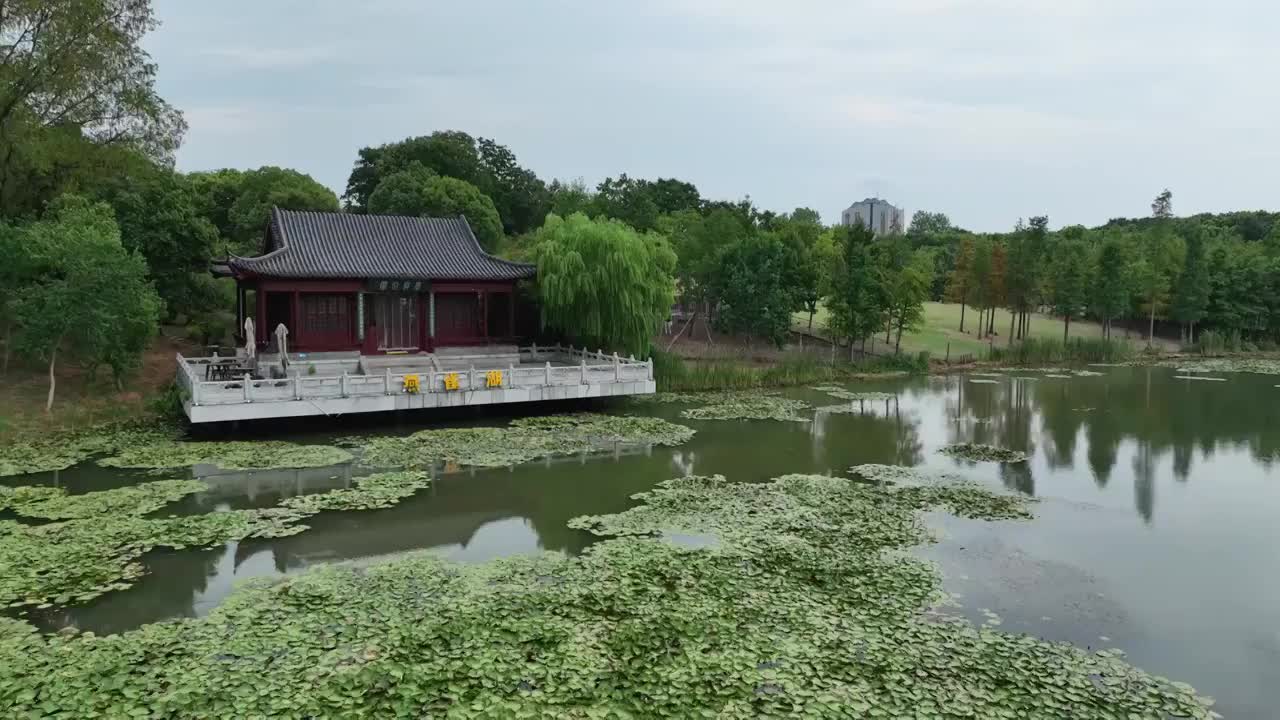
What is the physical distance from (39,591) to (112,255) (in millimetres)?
10586

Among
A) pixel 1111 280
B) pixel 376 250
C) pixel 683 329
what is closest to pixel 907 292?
pixel 683 329

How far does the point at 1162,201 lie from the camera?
4434 cm

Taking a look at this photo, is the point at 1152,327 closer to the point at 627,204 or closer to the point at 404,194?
the point at 627,204

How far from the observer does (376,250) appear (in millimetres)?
21719

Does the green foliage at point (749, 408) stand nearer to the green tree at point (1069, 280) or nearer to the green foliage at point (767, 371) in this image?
the green foliage at point (767, 371)

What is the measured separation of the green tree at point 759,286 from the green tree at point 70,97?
17880 millimetres

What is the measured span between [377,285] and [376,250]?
4.37ft

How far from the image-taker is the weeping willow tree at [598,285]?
21.5m

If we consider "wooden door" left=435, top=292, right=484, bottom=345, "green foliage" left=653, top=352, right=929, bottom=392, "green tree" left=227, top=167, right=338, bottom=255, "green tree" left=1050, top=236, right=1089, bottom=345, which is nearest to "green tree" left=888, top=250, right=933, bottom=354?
"green foliage" left=653, top=352, right=929, bottom=392

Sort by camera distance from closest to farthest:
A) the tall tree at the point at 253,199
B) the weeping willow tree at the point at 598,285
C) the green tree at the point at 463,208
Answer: the weeping willow tree at the point at 598,285 < the tall tree at the point at 253,199 < the green tree at the point at 463,208

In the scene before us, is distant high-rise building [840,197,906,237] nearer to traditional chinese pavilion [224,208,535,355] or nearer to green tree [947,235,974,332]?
green tree [947,235,974,332]

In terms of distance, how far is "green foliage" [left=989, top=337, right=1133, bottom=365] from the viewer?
32719 millimetres

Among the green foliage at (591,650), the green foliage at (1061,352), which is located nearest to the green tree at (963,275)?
the green foliage at (1061,352)

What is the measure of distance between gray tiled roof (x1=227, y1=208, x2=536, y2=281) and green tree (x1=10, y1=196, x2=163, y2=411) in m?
2.87
